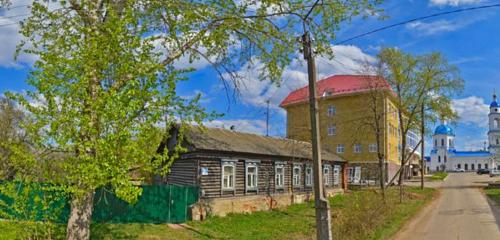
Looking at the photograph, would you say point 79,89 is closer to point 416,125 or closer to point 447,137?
point 416,125

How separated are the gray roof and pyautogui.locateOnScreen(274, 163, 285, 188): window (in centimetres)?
72

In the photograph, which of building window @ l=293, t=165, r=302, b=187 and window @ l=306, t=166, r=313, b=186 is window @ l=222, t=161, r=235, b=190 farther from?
window @ l=306, t=166, r=313, b=186

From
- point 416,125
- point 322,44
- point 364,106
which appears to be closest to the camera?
point 322,44

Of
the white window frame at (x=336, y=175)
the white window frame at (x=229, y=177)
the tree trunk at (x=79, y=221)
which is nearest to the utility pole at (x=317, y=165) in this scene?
the tree trunk at (x=79, y=221)

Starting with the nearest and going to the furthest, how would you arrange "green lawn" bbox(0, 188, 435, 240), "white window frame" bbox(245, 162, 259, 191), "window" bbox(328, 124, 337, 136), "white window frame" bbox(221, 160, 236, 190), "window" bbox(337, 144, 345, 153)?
"green lawn" bbox(0, 188, 435, 240) < "white window frame" bbox(221, 160, 236, 190) < "white window frame" bbox(245, 162, 259, 191) < "window" bbox(337, 144, 345, 153) < "window" bbox(328, 124, 337, 136)

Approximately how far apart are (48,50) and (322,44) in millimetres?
8203

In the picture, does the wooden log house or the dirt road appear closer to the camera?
the dirt road

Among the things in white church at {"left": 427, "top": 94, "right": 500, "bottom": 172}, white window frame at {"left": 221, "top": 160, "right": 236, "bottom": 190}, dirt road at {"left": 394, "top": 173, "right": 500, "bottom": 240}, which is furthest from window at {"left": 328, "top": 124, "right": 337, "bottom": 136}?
white church at {"left": 427, "top": 94, "right": 500, "bottom": 172}

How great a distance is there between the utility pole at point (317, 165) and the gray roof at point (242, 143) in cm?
662

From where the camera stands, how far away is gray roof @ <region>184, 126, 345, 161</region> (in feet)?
69.5

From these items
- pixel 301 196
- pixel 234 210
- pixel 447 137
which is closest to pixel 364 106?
pixel 301 196

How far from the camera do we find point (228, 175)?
2259cm

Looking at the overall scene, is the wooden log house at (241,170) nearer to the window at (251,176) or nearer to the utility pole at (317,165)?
the window at (251,176)

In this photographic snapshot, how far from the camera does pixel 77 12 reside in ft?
40.0
